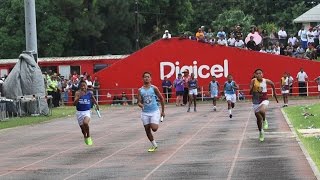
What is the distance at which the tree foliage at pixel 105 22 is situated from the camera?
2901 inches

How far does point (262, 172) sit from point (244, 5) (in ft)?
261

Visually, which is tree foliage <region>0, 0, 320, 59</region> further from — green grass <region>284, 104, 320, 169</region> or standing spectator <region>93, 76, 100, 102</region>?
green grass <region>284, 104, 320, 169</region>

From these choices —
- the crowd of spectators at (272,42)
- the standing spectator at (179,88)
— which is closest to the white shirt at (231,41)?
the crowd of spectators at (272,42)

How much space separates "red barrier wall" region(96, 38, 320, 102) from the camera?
159 ft

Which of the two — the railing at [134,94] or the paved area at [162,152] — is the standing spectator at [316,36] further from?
the paved area at [162,152]

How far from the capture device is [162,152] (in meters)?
19.2

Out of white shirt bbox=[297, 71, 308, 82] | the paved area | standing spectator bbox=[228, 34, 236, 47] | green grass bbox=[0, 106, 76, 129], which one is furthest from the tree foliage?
the paved area

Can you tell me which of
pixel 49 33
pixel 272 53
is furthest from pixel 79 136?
pixel 49 33

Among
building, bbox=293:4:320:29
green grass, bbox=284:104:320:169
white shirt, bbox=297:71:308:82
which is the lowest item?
green grass, bbox=284:104:320:169

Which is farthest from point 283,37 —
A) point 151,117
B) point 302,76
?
point 151,117

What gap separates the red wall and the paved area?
684 inches

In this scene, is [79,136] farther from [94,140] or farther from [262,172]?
[262,172]

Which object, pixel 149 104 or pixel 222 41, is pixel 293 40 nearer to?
pixel 222 41

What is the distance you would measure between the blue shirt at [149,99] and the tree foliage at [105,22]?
5208 cm
